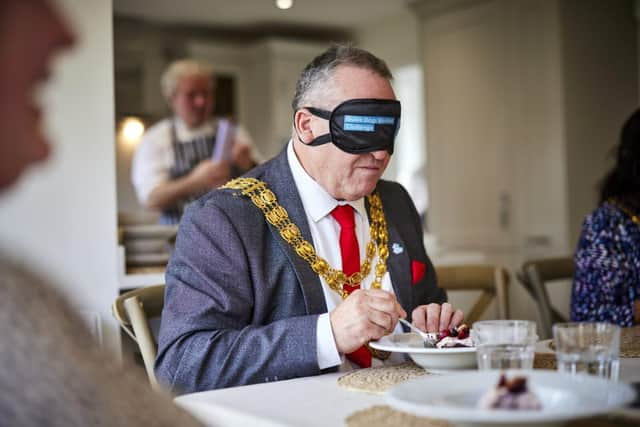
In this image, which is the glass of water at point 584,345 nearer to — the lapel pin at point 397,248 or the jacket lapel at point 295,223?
the jacket lapel at point 295,223

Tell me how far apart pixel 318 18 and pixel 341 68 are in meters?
5.84

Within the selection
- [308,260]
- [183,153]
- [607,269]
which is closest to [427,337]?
[308,260]

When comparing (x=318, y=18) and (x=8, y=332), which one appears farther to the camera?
(x=318, y=18)

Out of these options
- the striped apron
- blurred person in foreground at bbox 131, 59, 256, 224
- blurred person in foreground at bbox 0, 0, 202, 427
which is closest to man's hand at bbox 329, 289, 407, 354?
blurred person in foreground at bbox 0, 0, 202, 427

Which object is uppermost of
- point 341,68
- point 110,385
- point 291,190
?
point 341,68

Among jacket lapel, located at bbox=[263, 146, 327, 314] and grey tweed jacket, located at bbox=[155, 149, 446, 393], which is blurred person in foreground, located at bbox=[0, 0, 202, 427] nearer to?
grey tweed jacket, located at bbox=[155, 149, 446, 393]

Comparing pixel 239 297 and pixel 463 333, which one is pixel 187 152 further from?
pixel 463 333

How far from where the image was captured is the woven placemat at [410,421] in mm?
1127

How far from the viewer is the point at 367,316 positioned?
1572 millimetres

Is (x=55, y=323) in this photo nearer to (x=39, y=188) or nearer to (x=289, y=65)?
(x=39, y=188)

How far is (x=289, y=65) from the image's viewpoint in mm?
8039

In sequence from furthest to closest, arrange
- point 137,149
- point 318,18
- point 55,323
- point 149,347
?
point 318,18
point 137,149
point 149,347
point 55,323

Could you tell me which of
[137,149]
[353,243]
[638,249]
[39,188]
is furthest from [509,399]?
[137,149]

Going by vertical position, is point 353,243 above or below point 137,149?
below
